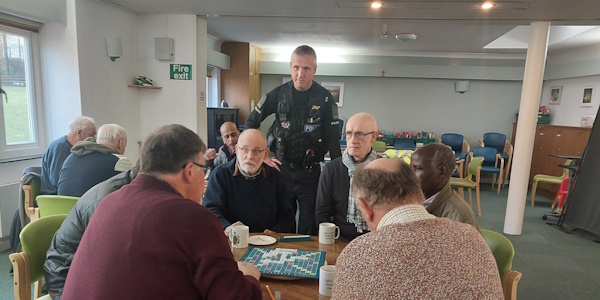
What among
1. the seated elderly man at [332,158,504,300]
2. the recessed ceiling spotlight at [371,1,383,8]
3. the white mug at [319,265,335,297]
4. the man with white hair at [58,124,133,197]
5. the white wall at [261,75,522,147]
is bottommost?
the white mug at [319,265,335,297]

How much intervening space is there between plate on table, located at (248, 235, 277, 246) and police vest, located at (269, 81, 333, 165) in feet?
3.16

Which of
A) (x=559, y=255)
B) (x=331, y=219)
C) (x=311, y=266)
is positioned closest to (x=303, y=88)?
(x=331, y=219)

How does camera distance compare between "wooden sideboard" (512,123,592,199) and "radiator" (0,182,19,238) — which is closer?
"radiator" (0,182,19,238)

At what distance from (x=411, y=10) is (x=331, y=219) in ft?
9.24

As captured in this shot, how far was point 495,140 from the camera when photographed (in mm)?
7656

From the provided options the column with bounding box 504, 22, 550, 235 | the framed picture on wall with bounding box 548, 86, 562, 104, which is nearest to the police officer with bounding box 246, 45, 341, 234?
the column with bounding box 504, 22, 550, 235

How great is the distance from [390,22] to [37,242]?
4.57 meters

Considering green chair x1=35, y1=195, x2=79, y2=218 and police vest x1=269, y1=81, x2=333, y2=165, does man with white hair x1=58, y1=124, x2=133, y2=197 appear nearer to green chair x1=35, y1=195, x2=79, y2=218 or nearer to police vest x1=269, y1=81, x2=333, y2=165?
green chair x1=35, y1=195, x2=79, y2=218

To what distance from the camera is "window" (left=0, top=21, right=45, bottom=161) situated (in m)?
3.49

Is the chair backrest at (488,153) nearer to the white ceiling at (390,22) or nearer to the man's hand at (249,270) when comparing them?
the white ceiling at (390,22)

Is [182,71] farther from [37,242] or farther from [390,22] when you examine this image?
[37,242]

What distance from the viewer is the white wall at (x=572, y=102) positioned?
6.33m

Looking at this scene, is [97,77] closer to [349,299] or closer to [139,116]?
[139,116]

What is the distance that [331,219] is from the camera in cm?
227
